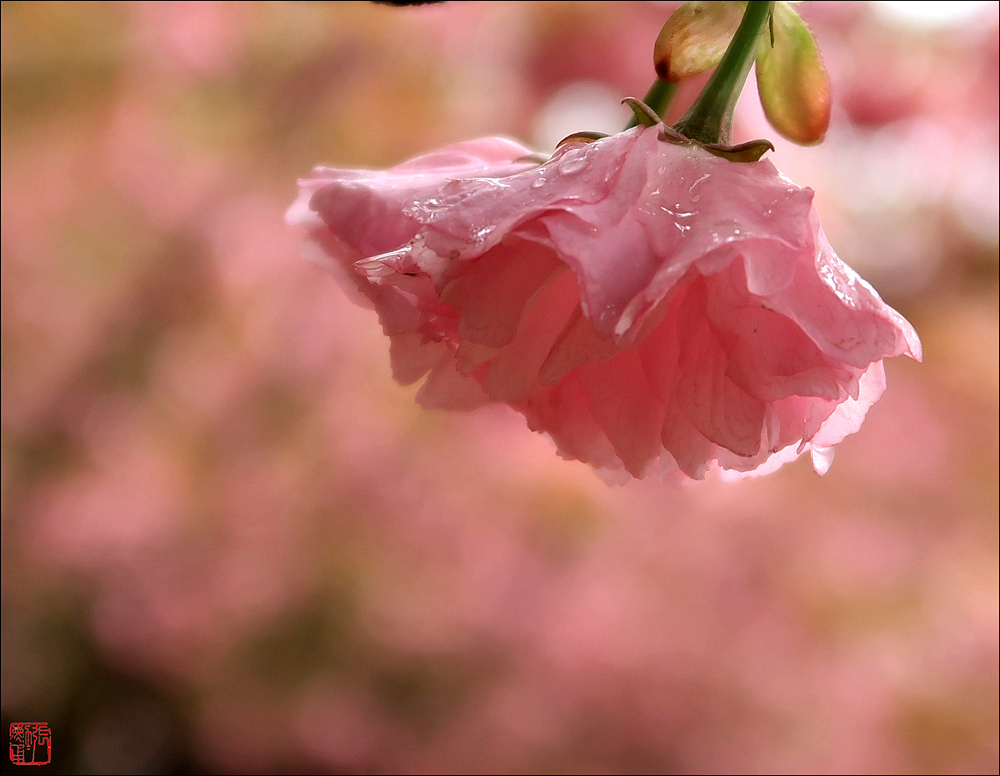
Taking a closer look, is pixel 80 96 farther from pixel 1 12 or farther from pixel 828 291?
pixel 828 291

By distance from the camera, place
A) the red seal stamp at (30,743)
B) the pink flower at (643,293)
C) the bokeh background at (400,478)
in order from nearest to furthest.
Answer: the pink flower at (643,293) < the red seal stamp at (30,743) < the bokeh background at (400,478)

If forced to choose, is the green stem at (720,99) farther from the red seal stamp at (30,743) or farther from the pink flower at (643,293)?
the red seal stamp at (30,743)

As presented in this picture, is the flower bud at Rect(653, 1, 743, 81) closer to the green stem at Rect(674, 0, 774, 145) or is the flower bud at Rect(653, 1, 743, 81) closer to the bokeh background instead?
the green stem at Rect(674, 0, 774, 145)

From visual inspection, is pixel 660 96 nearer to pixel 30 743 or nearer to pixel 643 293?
pixel 643 293

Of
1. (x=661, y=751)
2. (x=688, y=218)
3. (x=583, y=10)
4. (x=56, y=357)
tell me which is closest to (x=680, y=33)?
(x=688, y=218)

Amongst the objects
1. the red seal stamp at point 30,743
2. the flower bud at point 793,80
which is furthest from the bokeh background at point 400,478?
the flower bud at point 793,80

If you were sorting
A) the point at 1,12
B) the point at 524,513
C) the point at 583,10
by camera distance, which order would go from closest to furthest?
the point at 1,12 < the point at 583,10 < the point at 524,513
